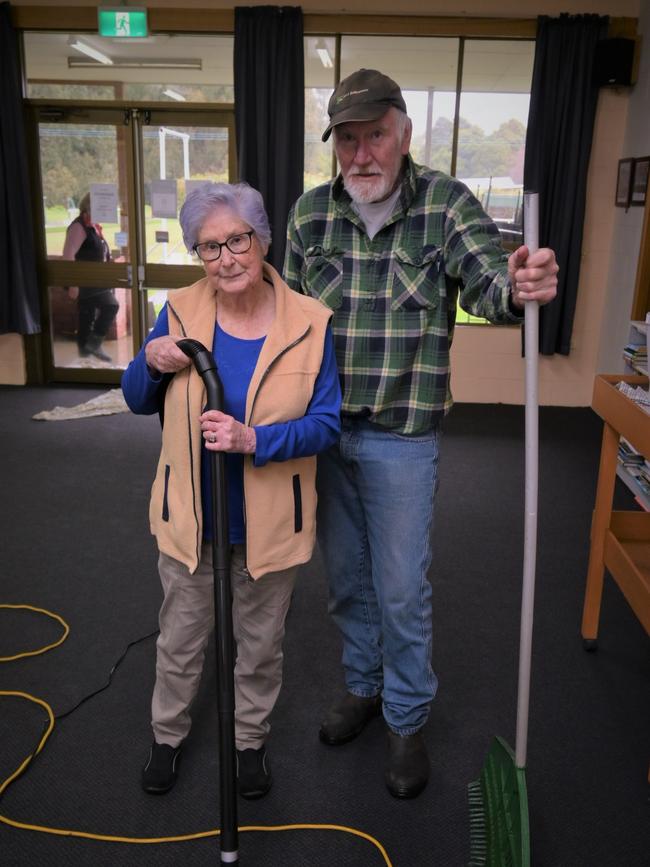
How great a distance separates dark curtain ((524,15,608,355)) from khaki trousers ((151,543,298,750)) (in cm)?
443

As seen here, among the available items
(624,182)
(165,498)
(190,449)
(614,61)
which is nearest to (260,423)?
(190,449)

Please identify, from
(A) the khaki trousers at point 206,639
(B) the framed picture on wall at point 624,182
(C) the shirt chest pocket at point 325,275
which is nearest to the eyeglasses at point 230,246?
(C) the shirt chest pocket at point 325,275

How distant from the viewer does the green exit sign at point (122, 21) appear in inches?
218

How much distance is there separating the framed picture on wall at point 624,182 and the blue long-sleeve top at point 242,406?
14.5ft

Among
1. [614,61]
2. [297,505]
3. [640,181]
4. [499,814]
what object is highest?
[614,61]

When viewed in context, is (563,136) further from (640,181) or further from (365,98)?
(365,98)

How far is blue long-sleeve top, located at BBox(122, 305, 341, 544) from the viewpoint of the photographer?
1.66 m

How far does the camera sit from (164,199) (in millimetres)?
6188

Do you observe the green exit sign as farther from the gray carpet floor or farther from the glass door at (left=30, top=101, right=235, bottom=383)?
the gray carpet floor

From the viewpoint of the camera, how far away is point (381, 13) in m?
5.63

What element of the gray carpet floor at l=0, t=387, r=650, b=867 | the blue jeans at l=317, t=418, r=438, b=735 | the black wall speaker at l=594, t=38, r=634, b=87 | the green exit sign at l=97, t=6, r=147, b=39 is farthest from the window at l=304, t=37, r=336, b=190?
the blue jeans at l=317, t=418, r=438, b=735

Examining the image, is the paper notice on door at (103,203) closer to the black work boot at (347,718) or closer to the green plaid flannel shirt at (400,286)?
the green plaid flannel shirt at (400,286)

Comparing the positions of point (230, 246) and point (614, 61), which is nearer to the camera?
point (230, 246)

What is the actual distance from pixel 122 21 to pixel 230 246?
Answer: 4.82 metres
